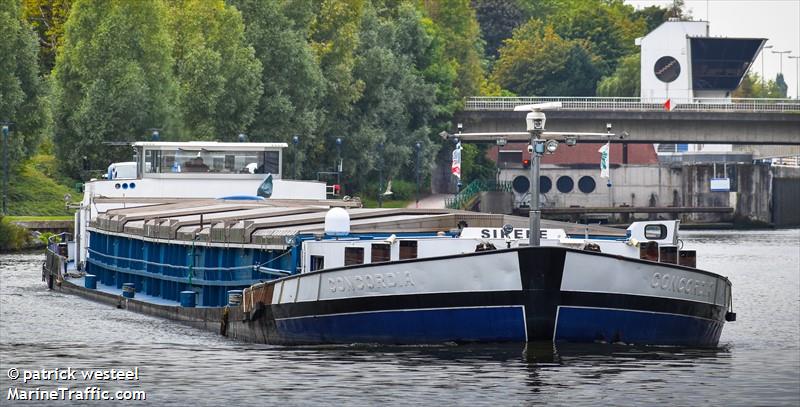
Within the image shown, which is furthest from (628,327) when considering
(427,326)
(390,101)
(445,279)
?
(390,101)

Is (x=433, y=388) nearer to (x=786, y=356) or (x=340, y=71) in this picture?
(x=786, y=356)

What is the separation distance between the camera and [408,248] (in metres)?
38.0

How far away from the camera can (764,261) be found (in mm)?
86125

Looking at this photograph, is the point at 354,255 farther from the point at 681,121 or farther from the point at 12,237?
the point at 681,121

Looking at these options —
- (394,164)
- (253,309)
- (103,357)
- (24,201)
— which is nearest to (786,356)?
(253,309)

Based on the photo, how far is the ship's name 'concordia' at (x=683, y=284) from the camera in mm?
37594

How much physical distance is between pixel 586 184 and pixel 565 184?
6.66ft

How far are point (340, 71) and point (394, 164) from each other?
37.9 feet

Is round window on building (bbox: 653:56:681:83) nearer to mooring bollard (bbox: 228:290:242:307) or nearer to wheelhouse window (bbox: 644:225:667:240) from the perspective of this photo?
mooring bollard (bbox: 228:290:242:307)

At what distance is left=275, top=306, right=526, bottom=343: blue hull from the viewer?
3638cm

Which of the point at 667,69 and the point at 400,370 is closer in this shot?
the point at 400,370

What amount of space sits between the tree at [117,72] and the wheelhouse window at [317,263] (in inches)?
2520

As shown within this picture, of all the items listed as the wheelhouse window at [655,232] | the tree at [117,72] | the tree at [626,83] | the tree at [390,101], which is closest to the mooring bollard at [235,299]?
the wheelhouse window at [655,232]

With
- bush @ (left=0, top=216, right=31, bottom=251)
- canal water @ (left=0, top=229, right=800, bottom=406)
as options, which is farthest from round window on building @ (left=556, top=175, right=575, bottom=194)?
canal water @ (left=0, top=229, right=800, bottom=406)
